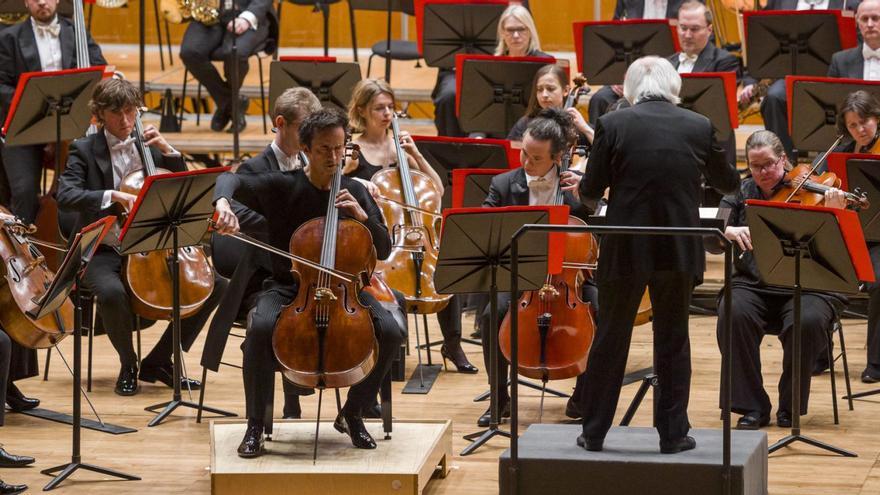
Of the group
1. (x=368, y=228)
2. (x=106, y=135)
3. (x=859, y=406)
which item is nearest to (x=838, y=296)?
(x=859, y=406)

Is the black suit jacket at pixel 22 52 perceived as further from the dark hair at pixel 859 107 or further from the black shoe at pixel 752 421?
the black shoe at pixel 752 421

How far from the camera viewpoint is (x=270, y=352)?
4117 millimetres

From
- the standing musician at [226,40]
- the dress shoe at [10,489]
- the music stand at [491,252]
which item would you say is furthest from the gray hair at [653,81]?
the standing musician at [226,40]

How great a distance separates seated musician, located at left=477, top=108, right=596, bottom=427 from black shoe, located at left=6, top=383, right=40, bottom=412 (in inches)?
66.8

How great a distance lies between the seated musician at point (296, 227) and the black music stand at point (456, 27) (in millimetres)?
2793

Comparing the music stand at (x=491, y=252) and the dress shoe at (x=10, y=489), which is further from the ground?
the music stand at (x=491, y=252)

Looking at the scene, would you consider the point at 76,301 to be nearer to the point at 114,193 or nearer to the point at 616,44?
the point at 114,193

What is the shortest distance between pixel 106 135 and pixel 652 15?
3.58 metres

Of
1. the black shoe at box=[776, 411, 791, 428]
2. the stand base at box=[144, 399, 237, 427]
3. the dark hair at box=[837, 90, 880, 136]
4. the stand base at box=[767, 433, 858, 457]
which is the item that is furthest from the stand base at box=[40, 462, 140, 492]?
the dark hair at box=[837, 90, 880, 136]

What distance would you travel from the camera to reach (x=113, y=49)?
1018cm

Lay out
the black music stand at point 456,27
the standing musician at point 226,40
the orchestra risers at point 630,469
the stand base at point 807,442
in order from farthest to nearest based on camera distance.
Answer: the standing musician at point 226,40
the black music stand at point 456,27
the stand base at point 807,442
the orchestra risers at point 630,469

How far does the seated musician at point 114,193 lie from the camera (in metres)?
5.31

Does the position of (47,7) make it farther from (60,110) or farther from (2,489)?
(2,489)

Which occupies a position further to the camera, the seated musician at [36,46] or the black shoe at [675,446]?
the seated musician at [36,46]
